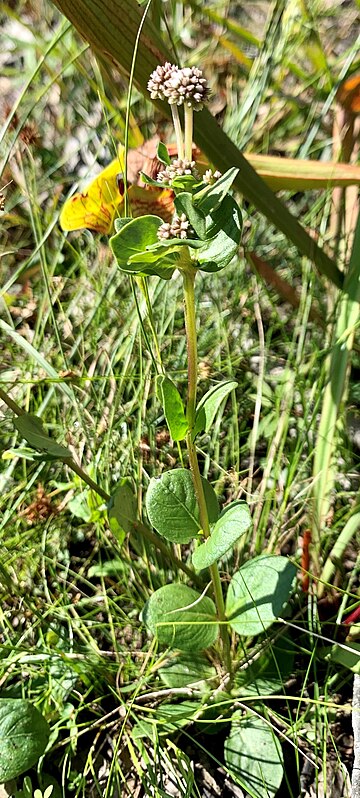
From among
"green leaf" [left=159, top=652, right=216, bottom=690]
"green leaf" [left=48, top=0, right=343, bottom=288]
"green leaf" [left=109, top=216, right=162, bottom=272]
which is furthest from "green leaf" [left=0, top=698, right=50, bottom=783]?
"green leaf" [left=48, top=0, right=343, bottom=288]

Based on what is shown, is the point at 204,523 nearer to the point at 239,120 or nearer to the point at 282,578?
the point at 282,578

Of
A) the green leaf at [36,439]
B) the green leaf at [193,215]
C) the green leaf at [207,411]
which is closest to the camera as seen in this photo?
the green leaf at [193,215]

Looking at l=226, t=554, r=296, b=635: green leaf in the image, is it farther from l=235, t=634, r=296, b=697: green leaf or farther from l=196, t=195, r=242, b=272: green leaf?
l=196, t=195, r=242, b=272: green leaf

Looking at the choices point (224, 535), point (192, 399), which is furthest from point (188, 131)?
point (224, 535)

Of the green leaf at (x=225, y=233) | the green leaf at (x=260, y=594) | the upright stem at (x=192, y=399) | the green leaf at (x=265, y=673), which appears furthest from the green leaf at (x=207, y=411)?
the green leaf at (x=265, y=673)

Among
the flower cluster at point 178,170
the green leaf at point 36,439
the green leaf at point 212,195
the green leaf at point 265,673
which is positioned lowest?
the green leaf at point 265,673

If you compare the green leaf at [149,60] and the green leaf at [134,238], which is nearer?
the green leaf at [134,238]

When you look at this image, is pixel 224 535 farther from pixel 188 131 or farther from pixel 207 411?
pixel 188 131

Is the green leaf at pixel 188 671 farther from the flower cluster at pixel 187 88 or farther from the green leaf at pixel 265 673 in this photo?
the flower cluster at pixel 187 88

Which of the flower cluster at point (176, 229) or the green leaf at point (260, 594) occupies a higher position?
the flower cluster at point (176, 229)
